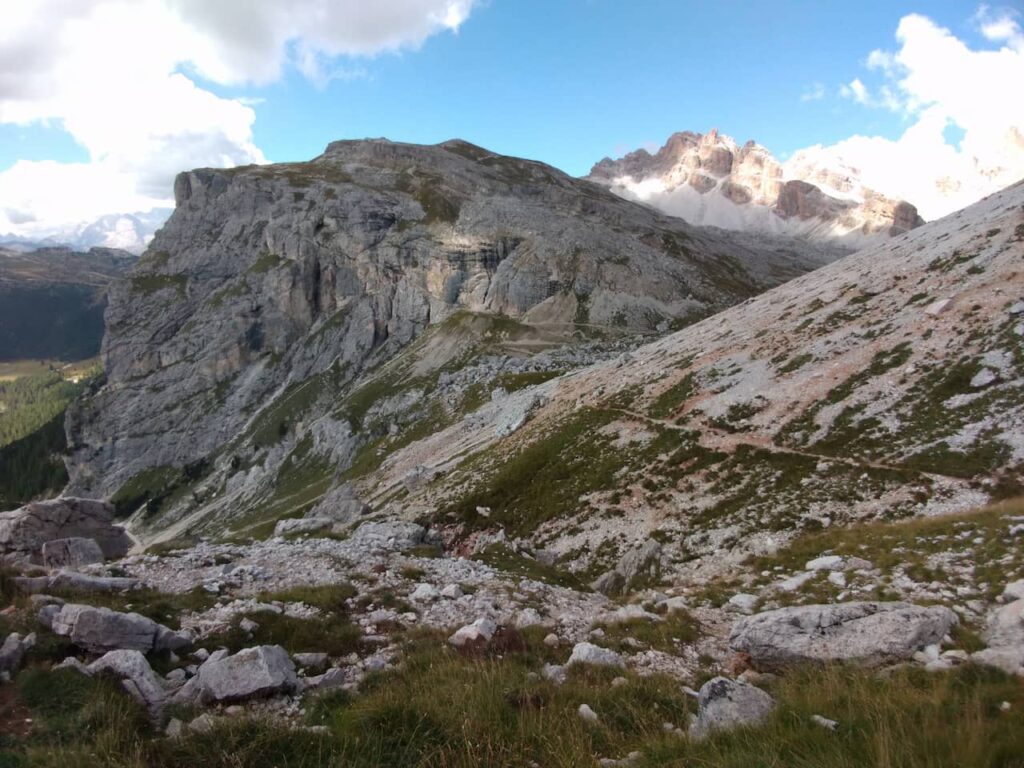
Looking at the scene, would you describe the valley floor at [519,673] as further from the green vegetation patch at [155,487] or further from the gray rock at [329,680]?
the green vegetation patch at [155,487]

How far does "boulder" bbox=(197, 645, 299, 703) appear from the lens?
31.0 ft

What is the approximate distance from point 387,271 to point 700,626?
168m

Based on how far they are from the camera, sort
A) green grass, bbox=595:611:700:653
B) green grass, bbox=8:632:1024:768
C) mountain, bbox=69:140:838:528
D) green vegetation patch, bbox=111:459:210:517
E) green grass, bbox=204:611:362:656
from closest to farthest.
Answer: green grass, bbox=8:632:1024:768 → green grass, bbox=204:611:362:656 → green grass, bbox=595:611:700:653 → mountain, bbox=69:140:838:528 → green vegetation patch, bbox=111:459:210:517

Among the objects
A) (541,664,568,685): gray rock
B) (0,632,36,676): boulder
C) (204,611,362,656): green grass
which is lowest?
(204,611,362,656): green grass

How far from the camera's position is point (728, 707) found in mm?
7406

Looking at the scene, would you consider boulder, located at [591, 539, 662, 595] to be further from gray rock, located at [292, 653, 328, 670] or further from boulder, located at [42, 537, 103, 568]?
boulder, located at [42, 537, 103, 568]

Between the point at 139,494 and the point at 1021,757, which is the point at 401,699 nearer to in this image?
the point at 1021,757

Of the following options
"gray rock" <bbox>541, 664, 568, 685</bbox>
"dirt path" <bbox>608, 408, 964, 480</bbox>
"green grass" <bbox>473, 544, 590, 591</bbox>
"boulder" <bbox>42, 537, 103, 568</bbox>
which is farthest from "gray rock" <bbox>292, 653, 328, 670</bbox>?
"dirt path" <bbox>608, 408, 964, 480</bbox>

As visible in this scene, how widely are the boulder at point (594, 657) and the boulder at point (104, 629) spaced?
28.5ft

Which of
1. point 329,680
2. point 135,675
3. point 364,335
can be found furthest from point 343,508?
point 364,335

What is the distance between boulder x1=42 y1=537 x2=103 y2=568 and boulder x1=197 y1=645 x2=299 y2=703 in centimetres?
1413

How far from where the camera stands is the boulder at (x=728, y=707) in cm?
689

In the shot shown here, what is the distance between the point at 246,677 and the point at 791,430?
31.0 meters

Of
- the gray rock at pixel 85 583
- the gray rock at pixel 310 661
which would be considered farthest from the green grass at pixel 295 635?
the gray rock at pixel 85 583
